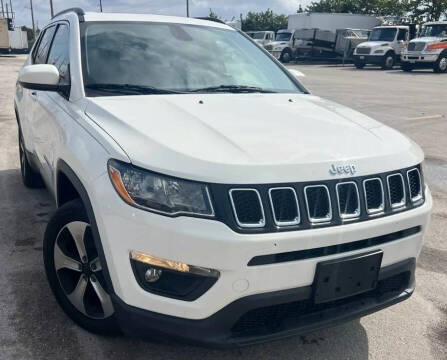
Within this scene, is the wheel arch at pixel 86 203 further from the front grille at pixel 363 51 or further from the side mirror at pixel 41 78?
the front grille at pixel 363 51

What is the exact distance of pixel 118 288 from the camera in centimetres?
208

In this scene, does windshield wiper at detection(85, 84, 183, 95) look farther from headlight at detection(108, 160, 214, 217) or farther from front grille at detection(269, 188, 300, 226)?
front grille at detection(269, 188, 300, 226)

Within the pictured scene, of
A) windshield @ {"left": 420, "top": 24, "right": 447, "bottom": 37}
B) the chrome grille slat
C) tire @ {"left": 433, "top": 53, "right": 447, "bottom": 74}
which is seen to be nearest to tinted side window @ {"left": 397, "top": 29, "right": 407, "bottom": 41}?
windshield @ {"left": 420, "top": 24, "right": 447, "bottom": 37}

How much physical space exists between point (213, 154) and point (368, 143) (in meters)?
0.85

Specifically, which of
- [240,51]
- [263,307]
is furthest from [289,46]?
[263,307]

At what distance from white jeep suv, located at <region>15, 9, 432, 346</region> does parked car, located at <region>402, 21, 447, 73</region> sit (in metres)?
22.6

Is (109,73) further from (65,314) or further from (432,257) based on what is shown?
(432,257)

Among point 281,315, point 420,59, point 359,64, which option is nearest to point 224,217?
point 281,315

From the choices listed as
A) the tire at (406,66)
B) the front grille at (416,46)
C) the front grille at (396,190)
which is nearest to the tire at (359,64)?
the tire at (406,66)

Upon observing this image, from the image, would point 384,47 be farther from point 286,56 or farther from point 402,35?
point 286,56

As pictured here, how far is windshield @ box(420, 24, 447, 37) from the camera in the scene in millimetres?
22931

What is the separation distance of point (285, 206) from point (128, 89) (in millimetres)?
1404

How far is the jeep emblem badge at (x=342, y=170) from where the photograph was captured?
6.93ft

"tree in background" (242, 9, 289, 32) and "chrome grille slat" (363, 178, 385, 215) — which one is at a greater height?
"chrome grille slat" (363, 178, 385, 215)
